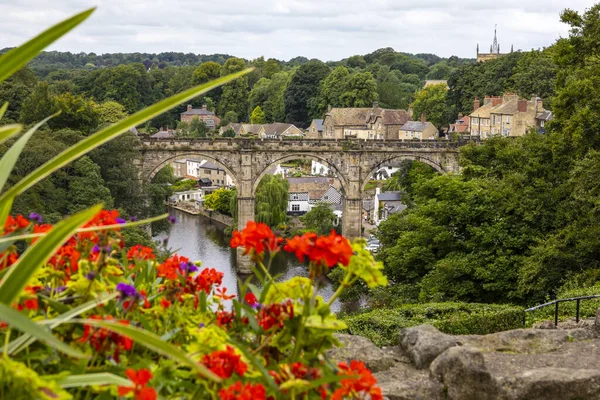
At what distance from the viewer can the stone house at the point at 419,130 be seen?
68125 millimetres

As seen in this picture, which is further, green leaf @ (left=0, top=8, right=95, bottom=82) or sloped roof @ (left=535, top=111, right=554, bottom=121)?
sloped roof @ (left=535, top=111, right=554, bottom=121)

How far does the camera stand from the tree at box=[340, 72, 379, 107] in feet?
268

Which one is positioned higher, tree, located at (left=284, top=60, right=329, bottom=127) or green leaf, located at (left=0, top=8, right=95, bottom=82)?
tree, located at (left=284, top=60, right=329, bottom=127)

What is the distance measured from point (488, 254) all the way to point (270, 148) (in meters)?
25.0

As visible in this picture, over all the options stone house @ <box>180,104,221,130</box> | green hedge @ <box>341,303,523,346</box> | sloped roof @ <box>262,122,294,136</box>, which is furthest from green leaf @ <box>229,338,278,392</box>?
stone house @ <box>180,104,221,130</box>

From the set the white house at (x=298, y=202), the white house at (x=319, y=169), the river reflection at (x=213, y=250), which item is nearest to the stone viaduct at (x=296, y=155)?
the river reflection at (x=213, y=250)

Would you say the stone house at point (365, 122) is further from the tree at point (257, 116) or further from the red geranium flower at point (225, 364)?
the red geranium flower at point (225, 364)

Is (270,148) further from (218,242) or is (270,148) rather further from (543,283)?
(543,283)

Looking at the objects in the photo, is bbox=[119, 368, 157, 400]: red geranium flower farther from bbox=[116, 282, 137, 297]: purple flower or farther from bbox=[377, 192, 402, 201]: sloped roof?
bbox=[377, 192, 402, 201]: sloped roof

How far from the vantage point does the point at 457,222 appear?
24.3 metres

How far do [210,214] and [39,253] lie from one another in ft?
196

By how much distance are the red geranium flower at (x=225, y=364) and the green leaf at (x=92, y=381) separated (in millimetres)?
393

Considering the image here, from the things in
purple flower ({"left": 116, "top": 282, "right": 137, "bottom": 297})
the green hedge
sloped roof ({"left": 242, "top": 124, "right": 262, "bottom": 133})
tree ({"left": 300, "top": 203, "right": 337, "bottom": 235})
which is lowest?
tree ({"left": 300, "top": 203, "right": 337, "bottom": 235})

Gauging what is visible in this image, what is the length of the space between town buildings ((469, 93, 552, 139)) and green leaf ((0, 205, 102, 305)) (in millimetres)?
48140
